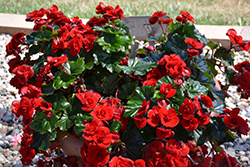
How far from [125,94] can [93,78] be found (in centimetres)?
21

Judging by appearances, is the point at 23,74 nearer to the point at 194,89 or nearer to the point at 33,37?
the point at 33,37

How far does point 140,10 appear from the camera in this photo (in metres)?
3.92

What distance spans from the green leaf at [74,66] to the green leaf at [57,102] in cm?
12

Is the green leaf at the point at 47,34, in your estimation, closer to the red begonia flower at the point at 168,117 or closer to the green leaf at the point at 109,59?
the green leaf at the point at 109,59

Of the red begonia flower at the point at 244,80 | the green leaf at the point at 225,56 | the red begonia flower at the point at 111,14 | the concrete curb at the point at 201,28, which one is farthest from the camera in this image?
the concrete curb at the point at 201,28

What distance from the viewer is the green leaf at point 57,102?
1113 mm

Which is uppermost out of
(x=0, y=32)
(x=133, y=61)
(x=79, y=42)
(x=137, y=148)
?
(x=79, y=42)

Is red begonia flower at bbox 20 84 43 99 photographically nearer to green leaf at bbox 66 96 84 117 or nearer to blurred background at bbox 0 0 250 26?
green leaf at bbox 66 96 84 117

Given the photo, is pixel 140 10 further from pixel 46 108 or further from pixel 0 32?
pixel 46 108

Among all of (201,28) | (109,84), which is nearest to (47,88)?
(109,84)

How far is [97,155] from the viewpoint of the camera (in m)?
0.86

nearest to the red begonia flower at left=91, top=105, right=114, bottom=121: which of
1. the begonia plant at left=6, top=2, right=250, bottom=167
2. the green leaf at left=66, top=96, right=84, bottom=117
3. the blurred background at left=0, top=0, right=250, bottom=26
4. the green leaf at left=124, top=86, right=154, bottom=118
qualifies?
the begonia plant at left=6, top=2, right=250, bottom=167

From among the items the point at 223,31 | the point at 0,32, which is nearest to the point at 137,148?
the point at 223,31

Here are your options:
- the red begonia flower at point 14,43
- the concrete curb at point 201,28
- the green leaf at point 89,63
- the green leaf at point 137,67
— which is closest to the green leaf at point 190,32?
the green leaf at point 137,67
